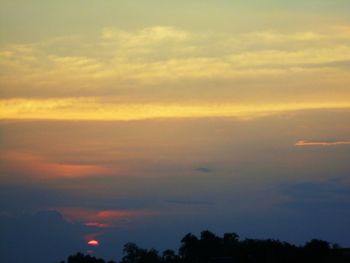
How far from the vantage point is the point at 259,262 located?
357 ft

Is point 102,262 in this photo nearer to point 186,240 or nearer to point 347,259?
point 186,240

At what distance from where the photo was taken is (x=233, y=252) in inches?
5694

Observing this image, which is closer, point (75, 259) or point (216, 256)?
point (216, 256)

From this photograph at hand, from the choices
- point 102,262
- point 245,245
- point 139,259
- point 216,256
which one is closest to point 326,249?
point 245,245

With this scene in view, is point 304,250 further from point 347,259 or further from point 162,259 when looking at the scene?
point 162,259

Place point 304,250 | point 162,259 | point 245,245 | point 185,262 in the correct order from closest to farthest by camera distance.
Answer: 1. point 304,250
2. point 245,245
3. point 185,262
4. point 162,259

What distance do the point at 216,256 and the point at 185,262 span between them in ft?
19.4

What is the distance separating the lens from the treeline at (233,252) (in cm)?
10769

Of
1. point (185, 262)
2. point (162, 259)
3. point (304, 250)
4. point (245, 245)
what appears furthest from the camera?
point (162, 259)

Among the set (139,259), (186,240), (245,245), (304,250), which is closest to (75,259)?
(139,259)

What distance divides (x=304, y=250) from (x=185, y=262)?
168 ft

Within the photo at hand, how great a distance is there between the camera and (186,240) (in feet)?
540

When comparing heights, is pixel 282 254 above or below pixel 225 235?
below

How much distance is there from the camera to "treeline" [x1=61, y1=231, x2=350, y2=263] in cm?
10769
